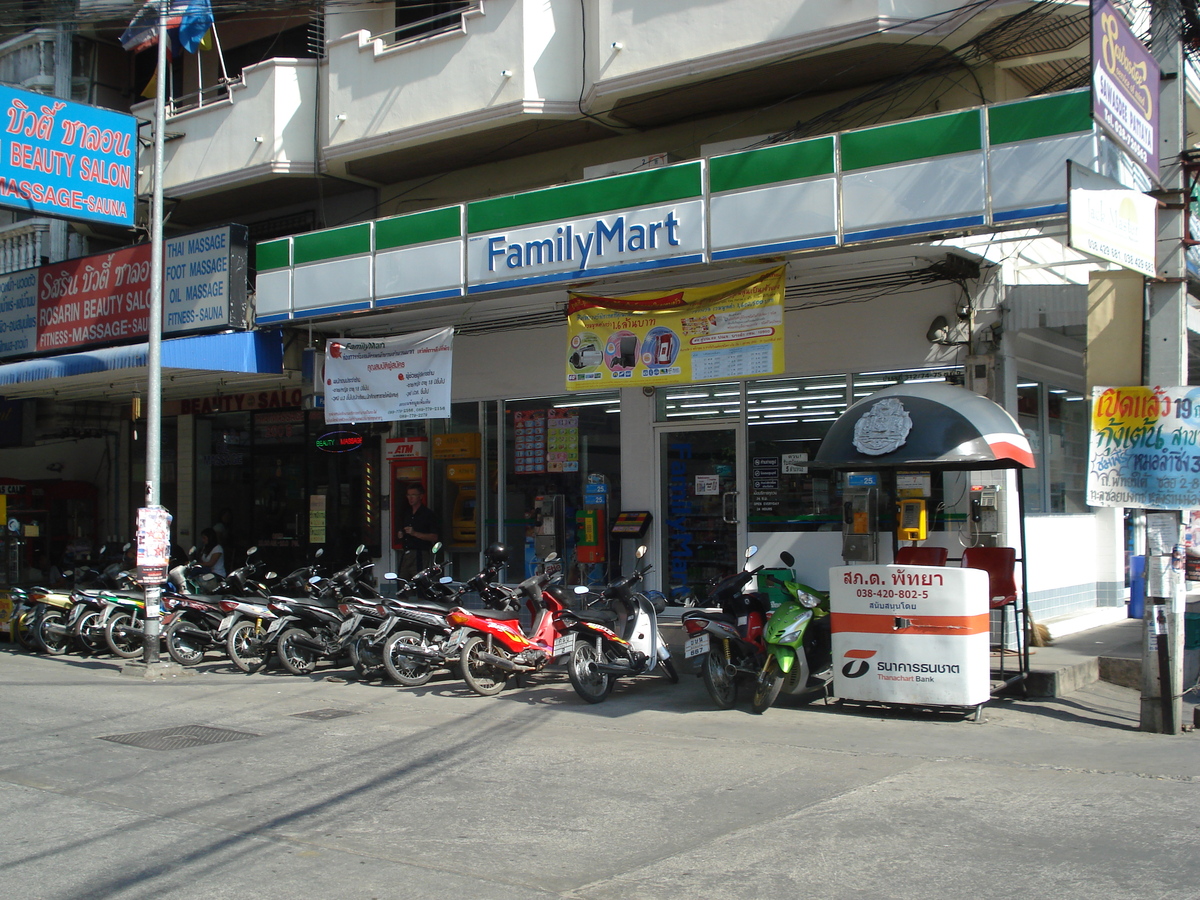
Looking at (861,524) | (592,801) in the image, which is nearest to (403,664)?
(592,801)

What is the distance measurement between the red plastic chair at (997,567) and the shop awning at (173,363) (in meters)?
9.66

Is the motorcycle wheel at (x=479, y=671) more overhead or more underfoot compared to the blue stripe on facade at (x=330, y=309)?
more underfoot

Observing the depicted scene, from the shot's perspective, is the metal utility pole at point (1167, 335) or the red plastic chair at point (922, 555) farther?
the red plastic chair at point (922, 555)

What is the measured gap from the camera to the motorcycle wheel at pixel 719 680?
31.9ft

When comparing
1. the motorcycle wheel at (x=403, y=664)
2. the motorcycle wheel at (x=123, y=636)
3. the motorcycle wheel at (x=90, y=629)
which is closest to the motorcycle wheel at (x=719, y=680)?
the motorcycle wheel at (x=403, y=664)

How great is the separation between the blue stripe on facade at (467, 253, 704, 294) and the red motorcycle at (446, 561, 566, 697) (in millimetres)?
3439

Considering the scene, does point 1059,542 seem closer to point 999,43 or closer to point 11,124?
point 999,43

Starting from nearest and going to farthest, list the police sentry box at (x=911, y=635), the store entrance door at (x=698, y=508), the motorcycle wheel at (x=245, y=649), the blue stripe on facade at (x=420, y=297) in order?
the police sentry box at (x=911, y=635) < the motorcycle wheel at (x=245, y=649) < the blue stripe on facade at (x=420, y=297) < the store entrance door at (x=698, y=508)

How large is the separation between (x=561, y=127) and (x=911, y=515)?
726cm

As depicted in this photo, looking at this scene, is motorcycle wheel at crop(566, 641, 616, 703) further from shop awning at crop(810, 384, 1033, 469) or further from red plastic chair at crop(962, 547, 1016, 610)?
red plastic chair at crop(962, 547, 1016, 610)

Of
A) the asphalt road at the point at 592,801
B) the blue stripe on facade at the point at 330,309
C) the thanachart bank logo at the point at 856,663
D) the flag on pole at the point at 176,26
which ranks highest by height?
the flag on pole at the point at 176,26

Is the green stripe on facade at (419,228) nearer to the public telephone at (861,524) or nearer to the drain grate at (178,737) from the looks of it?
the public telephone at (861,524)

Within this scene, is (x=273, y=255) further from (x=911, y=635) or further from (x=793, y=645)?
(x=911, y=635)

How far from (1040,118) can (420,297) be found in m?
7.30
